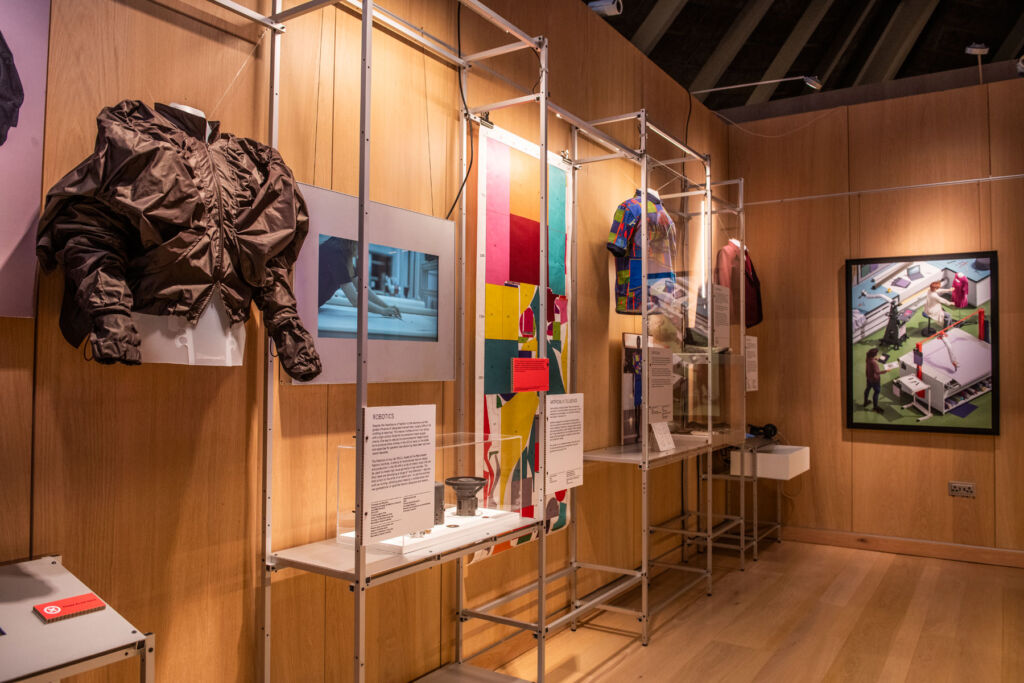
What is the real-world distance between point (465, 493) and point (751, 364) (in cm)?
350

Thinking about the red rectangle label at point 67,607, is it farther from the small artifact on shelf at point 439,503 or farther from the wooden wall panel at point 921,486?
the wooden wall panel at point 921,486

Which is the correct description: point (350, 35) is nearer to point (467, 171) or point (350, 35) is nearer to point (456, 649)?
point (467, 171)

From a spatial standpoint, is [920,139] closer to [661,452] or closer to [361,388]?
[661,452]

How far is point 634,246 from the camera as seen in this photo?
3859 mm

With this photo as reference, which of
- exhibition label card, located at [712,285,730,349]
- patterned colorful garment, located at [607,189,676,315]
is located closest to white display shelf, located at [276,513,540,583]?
patterned colorful garment, located at [607,189,676,315]

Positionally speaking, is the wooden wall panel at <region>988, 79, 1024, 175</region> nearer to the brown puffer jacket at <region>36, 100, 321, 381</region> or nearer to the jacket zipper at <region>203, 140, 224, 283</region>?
the brown puffer jacket at <region>36, 100, 321, 381</region>

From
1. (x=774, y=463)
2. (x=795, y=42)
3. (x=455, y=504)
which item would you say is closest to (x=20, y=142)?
(x=455, y=504)

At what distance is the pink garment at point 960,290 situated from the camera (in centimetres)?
501

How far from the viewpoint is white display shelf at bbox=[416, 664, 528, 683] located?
8.54 feet

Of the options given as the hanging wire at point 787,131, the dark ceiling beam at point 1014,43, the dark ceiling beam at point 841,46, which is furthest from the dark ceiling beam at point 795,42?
the dark ceiling beam at point 1014,43

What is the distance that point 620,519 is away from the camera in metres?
4.15

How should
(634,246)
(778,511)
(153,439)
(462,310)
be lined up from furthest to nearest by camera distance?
(778,511) → (634,246) → (462,310) → (153,439)

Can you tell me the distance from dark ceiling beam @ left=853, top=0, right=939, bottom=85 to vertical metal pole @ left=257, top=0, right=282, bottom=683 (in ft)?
20.7

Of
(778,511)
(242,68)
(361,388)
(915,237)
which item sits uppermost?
(915,237)
